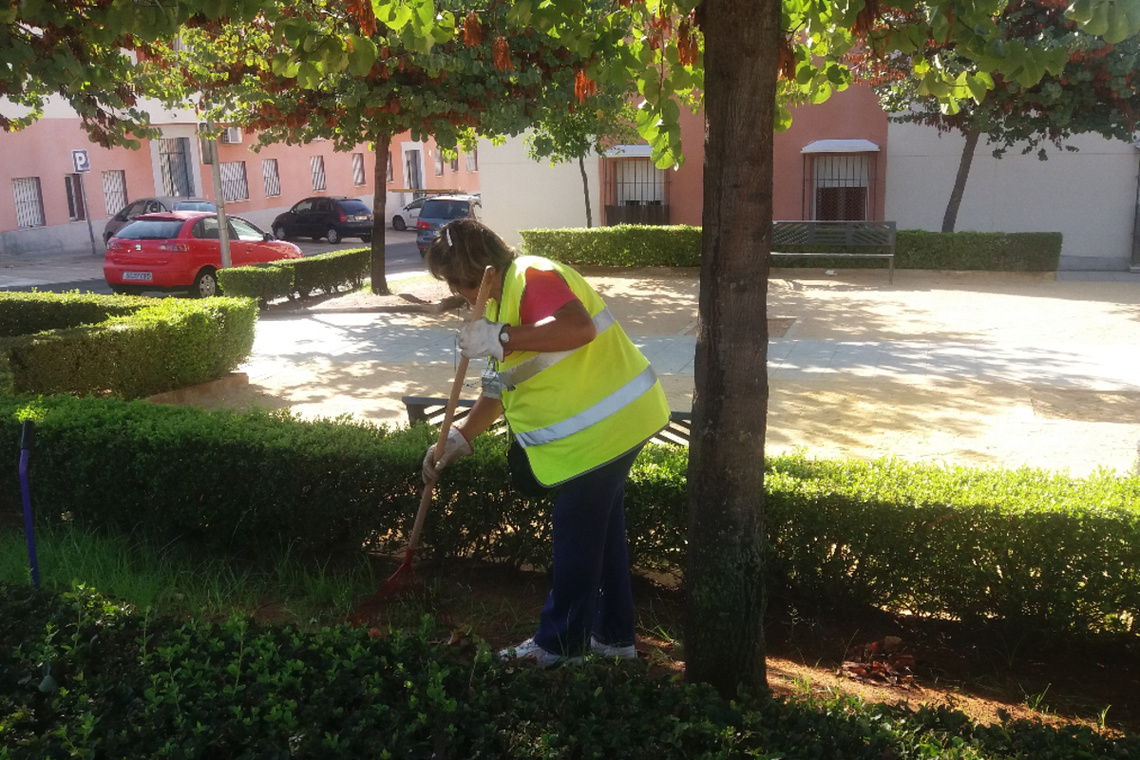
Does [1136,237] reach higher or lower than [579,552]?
higher

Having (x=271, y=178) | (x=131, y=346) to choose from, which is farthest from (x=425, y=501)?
(x=271, y=178)

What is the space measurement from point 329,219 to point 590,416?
27.0 m

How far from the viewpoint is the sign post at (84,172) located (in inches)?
907

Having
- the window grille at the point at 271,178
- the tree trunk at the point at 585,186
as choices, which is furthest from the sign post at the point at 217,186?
the window grille at the point at 271,178

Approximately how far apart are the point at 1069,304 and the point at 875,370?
233 inches

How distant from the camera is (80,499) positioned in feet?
15.7

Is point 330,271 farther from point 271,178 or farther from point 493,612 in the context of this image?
point 271,178

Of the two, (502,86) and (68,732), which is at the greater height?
(502,86)

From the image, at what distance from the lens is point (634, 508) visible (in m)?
4.12

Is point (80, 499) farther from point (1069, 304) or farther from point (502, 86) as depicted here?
point (1069, 304)

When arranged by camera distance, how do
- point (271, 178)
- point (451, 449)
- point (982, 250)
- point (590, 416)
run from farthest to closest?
1. point (271, 178)
2. point (982, 250)
3. point (451, 449)
4. point (590, 416)

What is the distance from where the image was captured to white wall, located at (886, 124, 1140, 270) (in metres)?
19.9

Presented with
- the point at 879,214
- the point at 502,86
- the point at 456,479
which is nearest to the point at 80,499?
the point at 456,479

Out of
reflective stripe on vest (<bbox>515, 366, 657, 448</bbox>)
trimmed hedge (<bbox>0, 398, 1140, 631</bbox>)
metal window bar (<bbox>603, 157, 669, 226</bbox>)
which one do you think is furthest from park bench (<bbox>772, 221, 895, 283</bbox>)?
reflective stripe on vest (<bbox>515, 366, 657, 448</bbox>)
